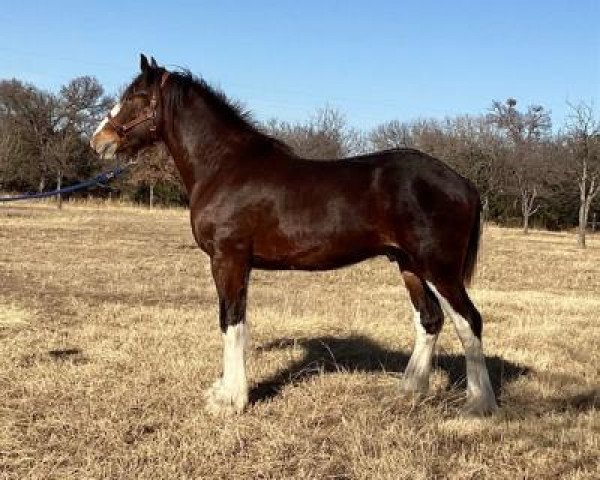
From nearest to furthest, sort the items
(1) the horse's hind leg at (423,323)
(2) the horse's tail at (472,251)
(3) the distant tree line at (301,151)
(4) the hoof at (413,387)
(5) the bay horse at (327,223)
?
(5) the bay horse at (327,223) < (2) the horse's tail at (472,251) < (4) the hoof at (413,387) < (1) the horse's hind leg at (423,323) < (3) the distant tree line at (301,151)

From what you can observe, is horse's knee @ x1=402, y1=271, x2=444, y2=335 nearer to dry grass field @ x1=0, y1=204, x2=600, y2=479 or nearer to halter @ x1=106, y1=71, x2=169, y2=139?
dry grass field @ x1=0, y1=204, x2=600, y2=479

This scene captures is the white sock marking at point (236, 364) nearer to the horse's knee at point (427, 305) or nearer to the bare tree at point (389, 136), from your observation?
the horse's knee at point (427, 305)

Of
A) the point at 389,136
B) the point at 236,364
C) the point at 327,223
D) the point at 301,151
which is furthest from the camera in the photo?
the point at 389,136

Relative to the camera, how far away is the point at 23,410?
5.13 m

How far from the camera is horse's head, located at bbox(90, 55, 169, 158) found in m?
5.92

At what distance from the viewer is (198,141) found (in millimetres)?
5895

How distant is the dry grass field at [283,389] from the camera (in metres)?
4.33

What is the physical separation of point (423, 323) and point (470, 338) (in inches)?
26.4

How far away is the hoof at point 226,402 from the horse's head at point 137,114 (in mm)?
2306

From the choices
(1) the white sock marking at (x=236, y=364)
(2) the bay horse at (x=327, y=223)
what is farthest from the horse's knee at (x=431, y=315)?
(1) the white sock marking at (x=236, y=364)

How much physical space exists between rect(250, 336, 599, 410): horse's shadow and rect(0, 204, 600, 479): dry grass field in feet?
0.10

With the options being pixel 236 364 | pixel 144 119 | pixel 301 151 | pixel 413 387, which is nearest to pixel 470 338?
pixel 413 387

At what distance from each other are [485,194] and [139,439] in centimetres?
4366

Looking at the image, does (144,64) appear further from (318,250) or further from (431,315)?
(431,315)
